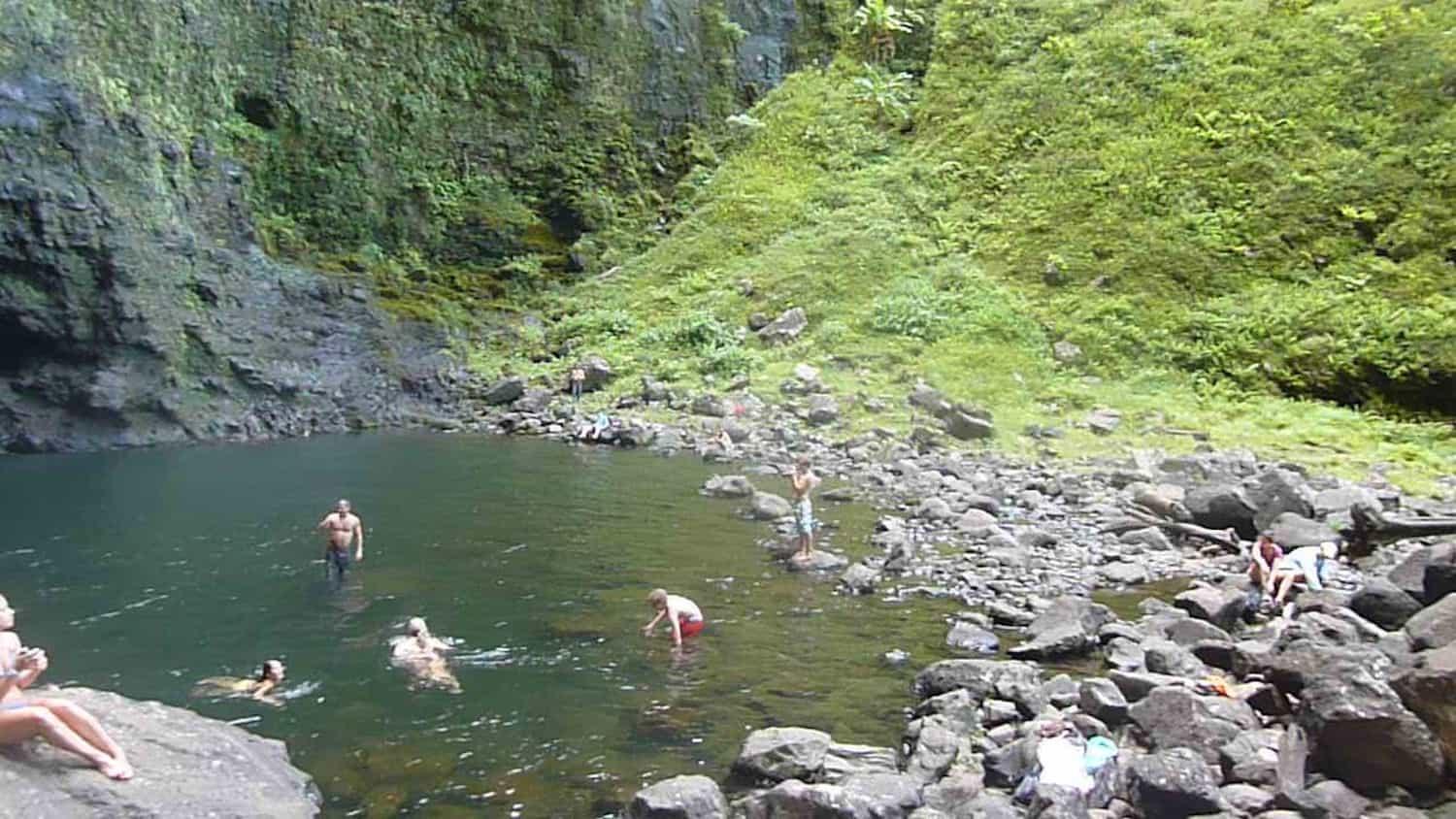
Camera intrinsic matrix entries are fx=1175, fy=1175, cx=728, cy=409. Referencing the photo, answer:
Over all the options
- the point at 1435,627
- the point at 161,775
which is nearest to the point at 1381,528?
the point at 1435,627

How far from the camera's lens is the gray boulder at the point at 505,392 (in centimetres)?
3162

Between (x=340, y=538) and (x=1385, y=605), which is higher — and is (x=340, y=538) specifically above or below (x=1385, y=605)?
below

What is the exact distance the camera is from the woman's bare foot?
7367mm

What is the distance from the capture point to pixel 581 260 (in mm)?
39156

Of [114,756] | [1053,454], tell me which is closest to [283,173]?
[1053,454]

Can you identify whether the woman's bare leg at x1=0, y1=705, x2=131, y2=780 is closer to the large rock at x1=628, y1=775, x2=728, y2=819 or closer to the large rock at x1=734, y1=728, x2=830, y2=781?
the large rock at x1=628, y1=775, x2=728, y2=819

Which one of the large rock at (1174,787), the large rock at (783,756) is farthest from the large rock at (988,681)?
the large rock at (1174,787)

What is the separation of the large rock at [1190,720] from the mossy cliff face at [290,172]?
25.1m

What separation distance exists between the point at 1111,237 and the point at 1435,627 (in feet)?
83.9

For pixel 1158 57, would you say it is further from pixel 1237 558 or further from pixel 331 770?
pixel 331 770

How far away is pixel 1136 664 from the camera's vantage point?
10.9 m

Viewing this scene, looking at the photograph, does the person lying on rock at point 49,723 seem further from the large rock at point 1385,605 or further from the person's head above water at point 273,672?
the large rock at point 1385,605

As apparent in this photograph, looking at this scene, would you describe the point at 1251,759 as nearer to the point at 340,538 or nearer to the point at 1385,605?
the point at 1385,605

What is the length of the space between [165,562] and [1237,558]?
14683 mm
